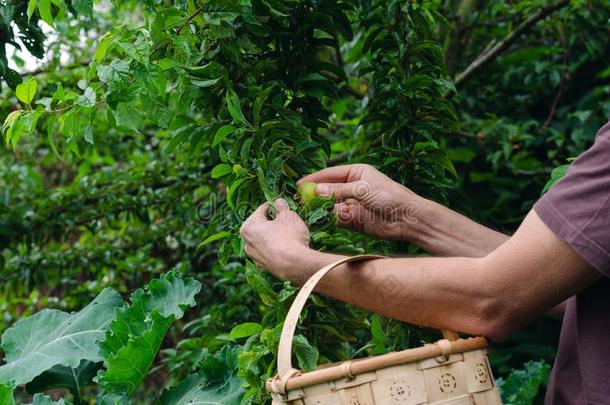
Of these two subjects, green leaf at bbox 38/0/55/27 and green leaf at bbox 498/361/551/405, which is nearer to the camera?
green leaf at bbox 38/0/55/27

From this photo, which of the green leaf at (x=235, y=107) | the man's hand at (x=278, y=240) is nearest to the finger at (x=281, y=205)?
the man's hand at (x=278, y=240)

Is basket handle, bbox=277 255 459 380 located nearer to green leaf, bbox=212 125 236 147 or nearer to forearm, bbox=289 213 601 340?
forearm, bbox=289 213 601 340

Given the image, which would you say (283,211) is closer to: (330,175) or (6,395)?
(330,175)

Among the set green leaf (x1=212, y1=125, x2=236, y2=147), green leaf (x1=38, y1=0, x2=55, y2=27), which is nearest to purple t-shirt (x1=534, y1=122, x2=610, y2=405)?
green leaf (x1=212, y1=125, x2=236, y2=147)

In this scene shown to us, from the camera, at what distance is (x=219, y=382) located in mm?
1978

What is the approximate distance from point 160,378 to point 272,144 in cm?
364

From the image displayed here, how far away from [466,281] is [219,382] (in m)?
0.80

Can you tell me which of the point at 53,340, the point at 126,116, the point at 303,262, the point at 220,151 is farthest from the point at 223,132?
the point at 53,340

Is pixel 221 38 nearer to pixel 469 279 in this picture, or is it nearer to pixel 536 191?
pixel 469 279

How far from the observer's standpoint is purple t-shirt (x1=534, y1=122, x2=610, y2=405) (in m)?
1.31

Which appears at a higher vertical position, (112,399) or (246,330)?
(246,330)

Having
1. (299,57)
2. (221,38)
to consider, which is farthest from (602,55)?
(221,38)

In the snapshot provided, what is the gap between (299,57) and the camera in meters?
2.10

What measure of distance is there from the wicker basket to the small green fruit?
409 millimetres
